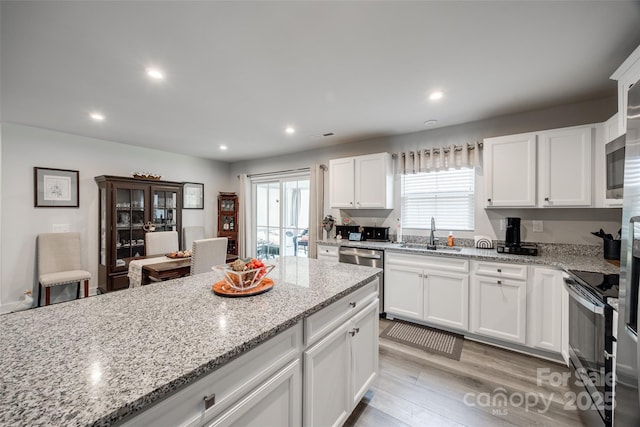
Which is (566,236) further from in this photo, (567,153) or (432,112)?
(432,112)

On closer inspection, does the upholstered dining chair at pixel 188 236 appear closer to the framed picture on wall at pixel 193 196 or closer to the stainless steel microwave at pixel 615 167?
the framed picture on wall at pixel 193 196

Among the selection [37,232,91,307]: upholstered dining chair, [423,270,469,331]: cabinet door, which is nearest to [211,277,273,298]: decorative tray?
[423,270,469,331]: cabinet door

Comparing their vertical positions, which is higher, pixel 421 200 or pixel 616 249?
pixel 421 200

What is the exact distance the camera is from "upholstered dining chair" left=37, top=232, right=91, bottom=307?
10.9ft

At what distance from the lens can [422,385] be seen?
208 centimetres

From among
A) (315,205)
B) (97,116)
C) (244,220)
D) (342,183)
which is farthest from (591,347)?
(244,220)

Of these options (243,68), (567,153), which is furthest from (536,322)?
(243,68)

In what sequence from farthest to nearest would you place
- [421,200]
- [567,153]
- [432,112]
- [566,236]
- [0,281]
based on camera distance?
1. [421,200]
2. [0,281]
3. [432,112]
4. [566,236]
5. [567,153]

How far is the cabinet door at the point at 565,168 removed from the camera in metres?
2.42

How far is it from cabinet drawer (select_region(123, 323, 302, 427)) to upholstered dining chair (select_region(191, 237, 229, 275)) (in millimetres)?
1899

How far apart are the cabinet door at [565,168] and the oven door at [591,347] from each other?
36.0 inches

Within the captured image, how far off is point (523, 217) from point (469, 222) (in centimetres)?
56

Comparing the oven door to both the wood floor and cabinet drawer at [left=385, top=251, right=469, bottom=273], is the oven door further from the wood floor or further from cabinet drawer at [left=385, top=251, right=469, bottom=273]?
cabinet drawer at [left=385, top=251, right=469, bottom=273]

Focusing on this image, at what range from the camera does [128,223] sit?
414 centimetres
